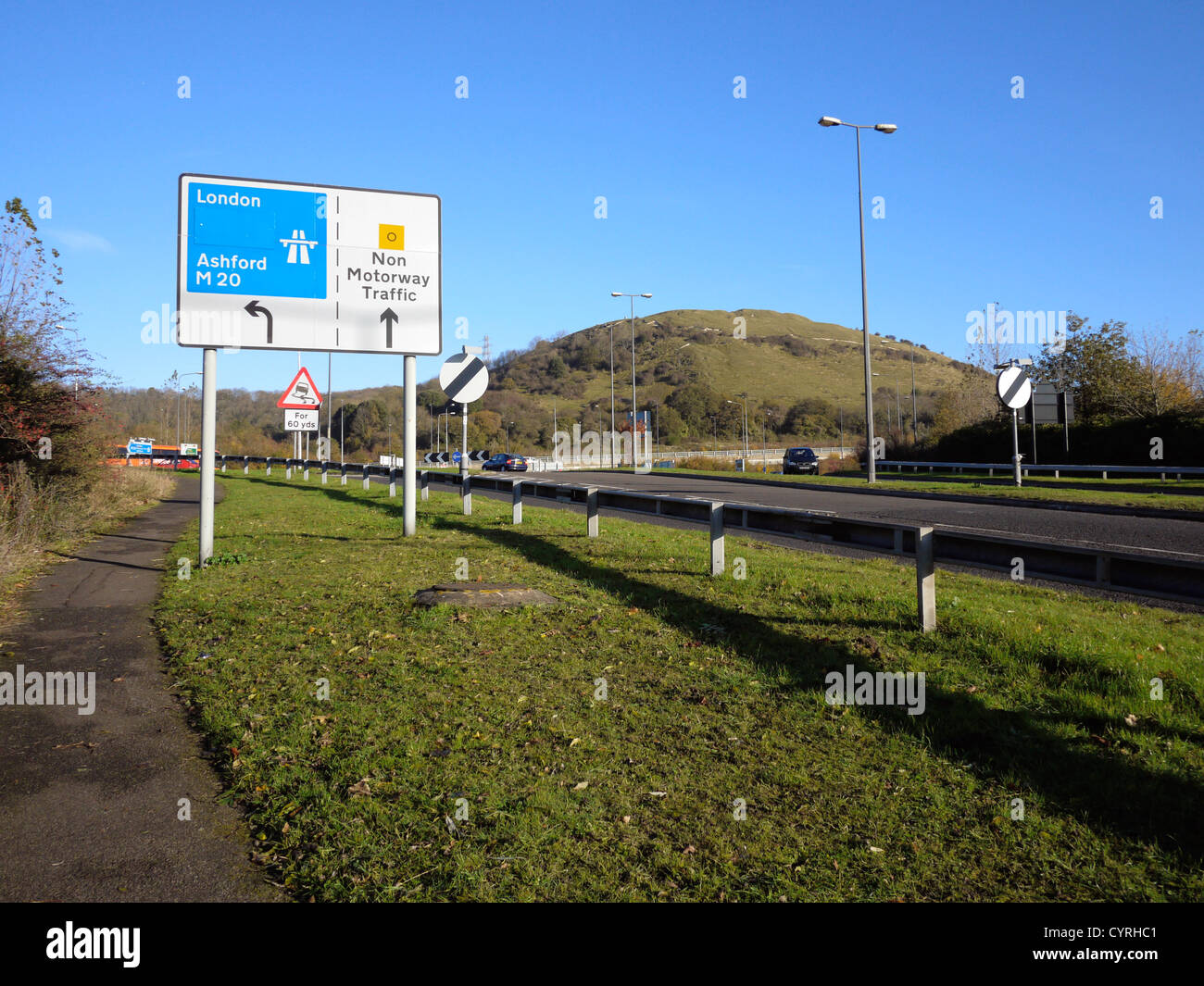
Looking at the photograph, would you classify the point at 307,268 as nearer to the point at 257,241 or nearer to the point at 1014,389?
the point at 257,241

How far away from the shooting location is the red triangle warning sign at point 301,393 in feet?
97.2

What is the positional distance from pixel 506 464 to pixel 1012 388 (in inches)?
1708

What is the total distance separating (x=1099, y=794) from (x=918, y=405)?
13886cm

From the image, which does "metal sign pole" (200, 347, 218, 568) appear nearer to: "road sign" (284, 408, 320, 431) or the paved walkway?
the paved walkway

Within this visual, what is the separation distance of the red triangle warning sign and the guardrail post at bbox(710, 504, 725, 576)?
23.5m

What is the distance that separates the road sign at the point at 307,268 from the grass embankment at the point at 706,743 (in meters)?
5.65

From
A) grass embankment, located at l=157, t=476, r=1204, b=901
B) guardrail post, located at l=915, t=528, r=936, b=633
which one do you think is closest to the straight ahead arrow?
grass embankment, located at l=157, t=476, r=1204, b=901

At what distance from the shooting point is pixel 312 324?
13.4 meters

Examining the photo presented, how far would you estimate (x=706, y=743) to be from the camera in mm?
4660

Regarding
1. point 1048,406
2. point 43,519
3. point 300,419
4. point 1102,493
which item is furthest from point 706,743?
point 300,419

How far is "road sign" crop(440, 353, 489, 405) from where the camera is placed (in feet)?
51.3

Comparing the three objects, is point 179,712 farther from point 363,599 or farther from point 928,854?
point 928,854
